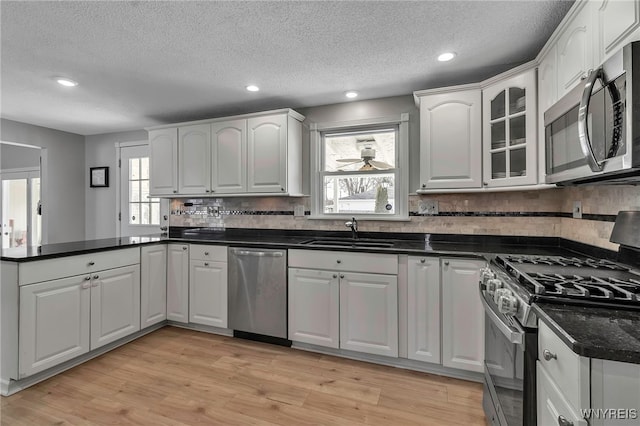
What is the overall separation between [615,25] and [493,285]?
120 cm

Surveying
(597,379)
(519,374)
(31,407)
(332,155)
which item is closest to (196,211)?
(332,155)

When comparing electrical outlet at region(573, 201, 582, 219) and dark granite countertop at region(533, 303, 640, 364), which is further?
electrical outlet at region(573, 201, 582, 219)

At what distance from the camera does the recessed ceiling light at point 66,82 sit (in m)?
2.59

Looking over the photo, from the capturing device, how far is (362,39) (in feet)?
6.60

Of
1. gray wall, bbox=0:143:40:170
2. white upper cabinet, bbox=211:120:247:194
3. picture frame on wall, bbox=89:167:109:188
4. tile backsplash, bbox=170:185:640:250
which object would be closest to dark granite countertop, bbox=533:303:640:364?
tile backsplash, bbox=170:185:640:250

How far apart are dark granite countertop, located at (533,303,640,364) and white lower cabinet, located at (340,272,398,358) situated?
1.32 m

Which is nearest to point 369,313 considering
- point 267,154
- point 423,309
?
point 423,309

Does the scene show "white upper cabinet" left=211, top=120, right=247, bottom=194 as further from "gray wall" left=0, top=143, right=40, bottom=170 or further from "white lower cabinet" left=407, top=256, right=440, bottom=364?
"gray wall" left=0, top=143, right=40, bottom=170

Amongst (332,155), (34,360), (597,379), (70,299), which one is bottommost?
(34,360)

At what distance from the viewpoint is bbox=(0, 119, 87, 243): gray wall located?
4.08 meters

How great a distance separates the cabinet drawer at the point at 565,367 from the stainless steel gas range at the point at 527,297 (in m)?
0.06

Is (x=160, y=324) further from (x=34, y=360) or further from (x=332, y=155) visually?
(x=332, y=155)

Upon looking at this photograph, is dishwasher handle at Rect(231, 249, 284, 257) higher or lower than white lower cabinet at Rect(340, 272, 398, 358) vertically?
higher

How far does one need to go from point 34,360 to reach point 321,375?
198 centimetres
